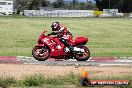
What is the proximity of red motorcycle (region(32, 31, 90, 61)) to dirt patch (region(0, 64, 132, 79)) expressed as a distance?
1.91 meters

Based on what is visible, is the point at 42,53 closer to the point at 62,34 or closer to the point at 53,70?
the point at 62,34

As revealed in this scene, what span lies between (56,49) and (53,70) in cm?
313

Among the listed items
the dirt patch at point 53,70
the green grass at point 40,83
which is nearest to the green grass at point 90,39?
the dirt patch at point 53,70

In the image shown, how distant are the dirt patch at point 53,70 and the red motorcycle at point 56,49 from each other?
6.27 ft

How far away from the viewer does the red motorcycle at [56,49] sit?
16.1m

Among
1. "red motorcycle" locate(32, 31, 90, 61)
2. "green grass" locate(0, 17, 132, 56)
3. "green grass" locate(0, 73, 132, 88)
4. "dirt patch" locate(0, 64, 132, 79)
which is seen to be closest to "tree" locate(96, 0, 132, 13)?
"green grass" locate(0, 17, 132, 56)

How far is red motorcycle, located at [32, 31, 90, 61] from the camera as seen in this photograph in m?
16.1

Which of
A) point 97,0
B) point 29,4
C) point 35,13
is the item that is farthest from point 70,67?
point 29,4

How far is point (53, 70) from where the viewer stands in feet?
43.1

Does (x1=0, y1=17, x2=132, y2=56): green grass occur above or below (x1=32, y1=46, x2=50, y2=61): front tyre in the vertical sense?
below

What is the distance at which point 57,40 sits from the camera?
16.1 meters

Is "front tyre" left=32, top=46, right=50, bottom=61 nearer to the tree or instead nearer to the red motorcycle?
→ the red motorcycle

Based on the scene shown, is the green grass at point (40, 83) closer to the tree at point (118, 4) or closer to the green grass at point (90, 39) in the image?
the green grass at point (90, 39)

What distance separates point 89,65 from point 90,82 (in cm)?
566
